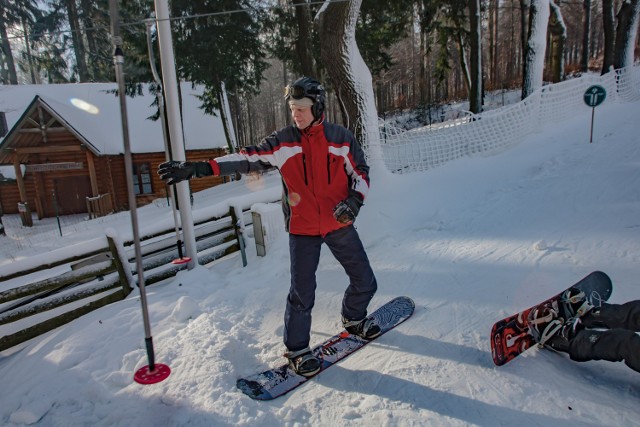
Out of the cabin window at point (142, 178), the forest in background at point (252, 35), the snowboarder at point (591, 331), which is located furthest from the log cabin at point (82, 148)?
the snowboarder at point (591, 331)

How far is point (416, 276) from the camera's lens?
13.8 feet

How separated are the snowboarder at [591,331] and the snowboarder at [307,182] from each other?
4.59ft

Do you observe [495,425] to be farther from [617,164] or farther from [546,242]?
[617,164]

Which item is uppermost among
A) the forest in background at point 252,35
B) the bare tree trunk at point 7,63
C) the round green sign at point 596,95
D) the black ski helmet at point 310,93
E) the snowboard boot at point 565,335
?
the bare tree trunk at point 7,63

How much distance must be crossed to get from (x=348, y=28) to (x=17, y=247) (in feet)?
38.8

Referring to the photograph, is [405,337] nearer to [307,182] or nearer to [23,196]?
[307,182]

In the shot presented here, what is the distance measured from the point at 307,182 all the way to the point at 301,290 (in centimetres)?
81

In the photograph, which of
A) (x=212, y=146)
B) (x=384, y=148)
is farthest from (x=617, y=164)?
(x=212, y=146)

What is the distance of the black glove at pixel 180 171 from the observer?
2.59 metres

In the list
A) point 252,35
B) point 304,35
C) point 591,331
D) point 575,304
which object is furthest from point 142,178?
point 591,331

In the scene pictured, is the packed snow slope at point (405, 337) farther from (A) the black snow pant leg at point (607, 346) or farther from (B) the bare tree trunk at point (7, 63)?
(B) the bare tree trunk at point (7, 63)

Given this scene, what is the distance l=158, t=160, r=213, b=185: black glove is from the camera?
259 centimetres

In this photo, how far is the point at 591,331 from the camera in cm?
235

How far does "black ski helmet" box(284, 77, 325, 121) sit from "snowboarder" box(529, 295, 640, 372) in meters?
2.08
